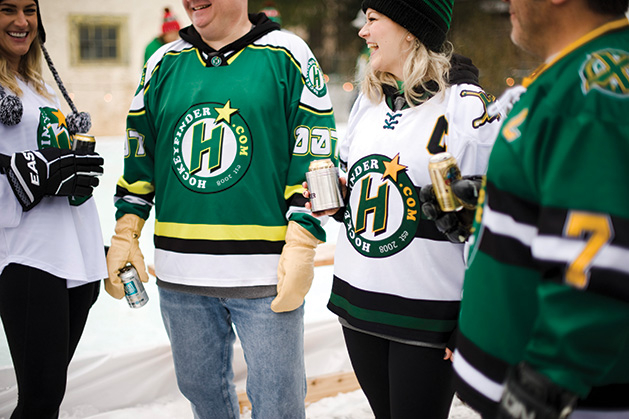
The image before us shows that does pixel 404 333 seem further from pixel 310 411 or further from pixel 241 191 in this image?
pixel 310 411

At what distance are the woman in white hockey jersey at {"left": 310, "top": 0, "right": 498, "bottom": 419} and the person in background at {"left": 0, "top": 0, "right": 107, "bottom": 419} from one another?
0.94m

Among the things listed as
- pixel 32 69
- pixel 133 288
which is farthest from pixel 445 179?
pixel 32 69

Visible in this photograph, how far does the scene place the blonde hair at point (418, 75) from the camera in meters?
1.79

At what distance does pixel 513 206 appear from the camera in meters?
1.06

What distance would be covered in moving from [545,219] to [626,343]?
0.95ft

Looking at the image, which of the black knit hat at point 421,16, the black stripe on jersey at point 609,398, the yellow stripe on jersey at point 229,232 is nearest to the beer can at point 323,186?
the yellow stripe on jersey at point 229,232

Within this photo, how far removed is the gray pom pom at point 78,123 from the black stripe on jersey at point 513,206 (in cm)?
165

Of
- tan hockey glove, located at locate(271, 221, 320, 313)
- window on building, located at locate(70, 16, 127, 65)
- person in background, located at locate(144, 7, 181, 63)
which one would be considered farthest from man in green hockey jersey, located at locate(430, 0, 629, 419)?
window on building, located at locate(70, 16, 127, 65)

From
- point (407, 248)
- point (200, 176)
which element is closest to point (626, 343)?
point (407, 248)

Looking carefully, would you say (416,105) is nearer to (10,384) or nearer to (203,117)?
(203,117)

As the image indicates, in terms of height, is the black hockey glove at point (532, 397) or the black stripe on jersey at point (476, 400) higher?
the black hockey glove at point (532, 397)

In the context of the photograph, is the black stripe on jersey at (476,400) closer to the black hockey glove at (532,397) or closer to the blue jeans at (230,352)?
the black hockey glove at (532,397)

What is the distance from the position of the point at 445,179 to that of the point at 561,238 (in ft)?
1.68

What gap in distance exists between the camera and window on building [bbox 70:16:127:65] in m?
11.5
